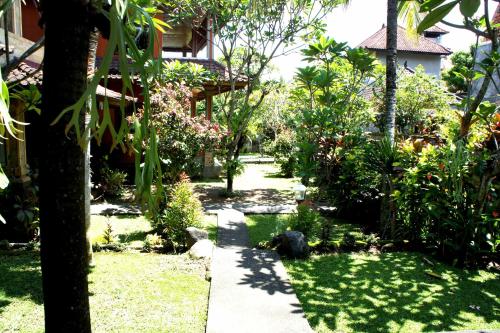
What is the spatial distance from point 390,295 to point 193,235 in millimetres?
3229

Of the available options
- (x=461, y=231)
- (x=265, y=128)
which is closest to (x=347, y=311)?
(x=461, y=231)

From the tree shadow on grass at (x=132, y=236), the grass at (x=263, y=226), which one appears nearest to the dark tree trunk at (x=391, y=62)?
the grass at (x=263, y=226)

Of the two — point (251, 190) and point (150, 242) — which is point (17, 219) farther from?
point (251, 190)

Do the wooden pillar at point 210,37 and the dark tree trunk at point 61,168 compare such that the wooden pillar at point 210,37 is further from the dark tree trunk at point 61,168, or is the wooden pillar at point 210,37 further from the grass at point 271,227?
the dark tree trunk at point 61,168

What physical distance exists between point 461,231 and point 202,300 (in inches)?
159

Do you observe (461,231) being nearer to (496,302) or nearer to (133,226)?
(496,302)

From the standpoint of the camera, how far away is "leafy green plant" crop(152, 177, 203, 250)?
283 inches

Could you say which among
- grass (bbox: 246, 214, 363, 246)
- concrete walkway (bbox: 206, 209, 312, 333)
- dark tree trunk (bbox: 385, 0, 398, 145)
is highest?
dark tree trunk (bbox: 385, 0, 398, 145)

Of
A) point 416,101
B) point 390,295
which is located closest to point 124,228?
point 390,295

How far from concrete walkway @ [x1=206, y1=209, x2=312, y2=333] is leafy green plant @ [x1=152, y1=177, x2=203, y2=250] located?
24.9 inches

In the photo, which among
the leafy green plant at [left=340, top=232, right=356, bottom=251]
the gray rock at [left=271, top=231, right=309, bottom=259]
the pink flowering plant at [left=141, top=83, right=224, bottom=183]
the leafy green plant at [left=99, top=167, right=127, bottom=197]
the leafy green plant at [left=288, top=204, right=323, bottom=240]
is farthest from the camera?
the leafy green plant at [left=99, top=167, right=127, bottom=197]

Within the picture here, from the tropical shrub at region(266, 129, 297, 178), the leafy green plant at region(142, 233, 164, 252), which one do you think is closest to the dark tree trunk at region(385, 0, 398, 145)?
the leafy green plant at region(142, 233, 164, 252)

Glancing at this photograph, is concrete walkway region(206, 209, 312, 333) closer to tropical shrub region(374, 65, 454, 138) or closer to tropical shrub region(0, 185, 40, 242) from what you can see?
tropical shrub region(0, 185, 40, 242)

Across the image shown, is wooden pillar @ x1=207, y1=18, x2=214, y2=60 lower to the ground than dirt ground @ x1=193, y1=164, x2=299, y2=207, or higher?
higher
